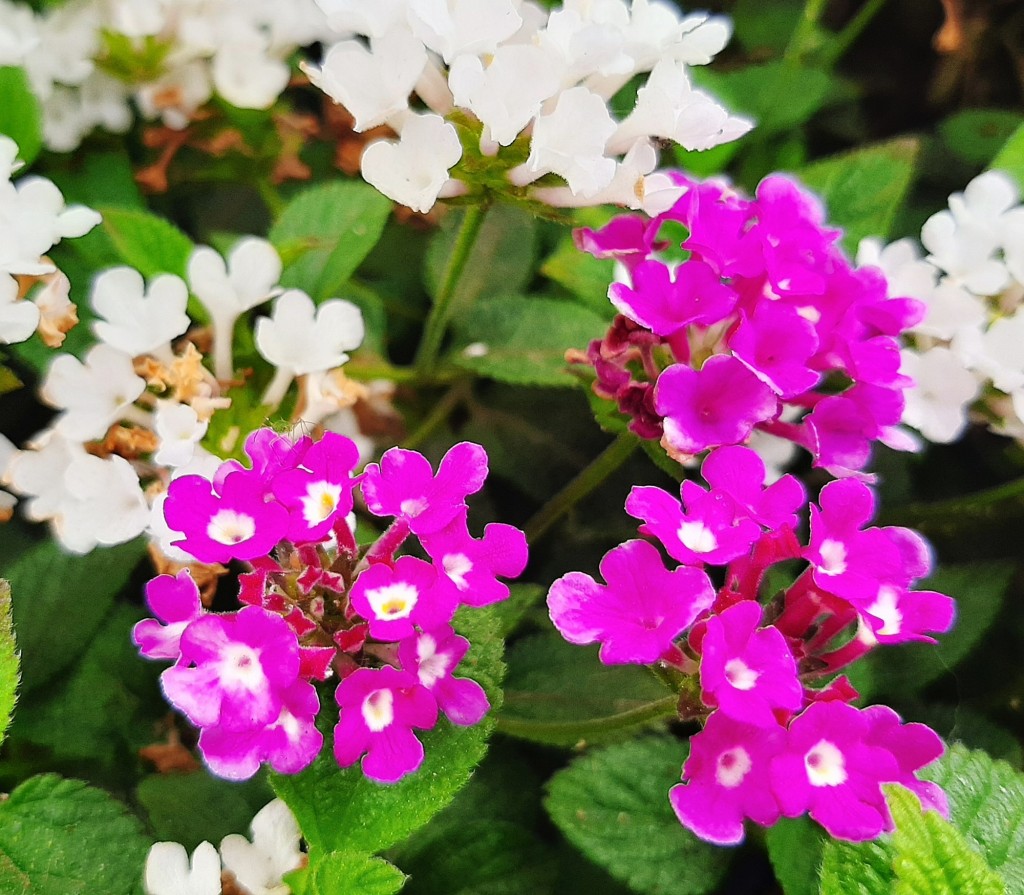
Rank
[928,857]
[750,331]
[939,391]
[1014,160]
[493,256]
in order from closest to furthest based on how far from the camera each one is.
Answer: [928,857] → [750,331] → [939,391] → [1014,160] → [493,256]

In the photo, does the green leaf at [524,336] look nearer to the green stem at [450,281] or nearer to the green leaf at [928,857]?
the green stem at [450,281]

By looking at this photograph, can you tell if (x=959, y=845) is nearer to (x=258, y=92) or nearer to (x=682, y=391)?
(x=682, y=391)

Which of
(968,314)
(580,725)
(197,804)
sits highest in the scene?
(968,314)

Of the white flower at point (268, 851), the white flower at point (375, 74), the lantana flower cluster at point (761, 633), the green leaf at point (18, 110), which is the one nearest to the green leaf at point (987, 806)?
the lantana flower cluster at point (761, 633)

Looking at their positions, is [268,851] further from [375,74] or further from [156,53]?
[156,53]

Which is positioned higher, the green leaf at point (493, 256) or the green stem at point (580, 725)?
the green leaf at point (493, 256)

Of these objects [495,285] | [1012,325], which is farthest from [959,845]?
[495,285]

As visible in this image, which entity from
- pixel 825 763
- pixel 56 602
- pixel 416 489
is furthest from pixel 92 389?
pixel 825 763
